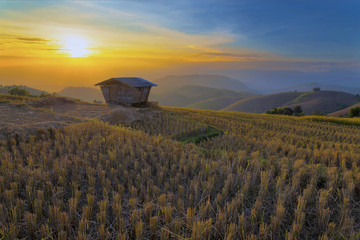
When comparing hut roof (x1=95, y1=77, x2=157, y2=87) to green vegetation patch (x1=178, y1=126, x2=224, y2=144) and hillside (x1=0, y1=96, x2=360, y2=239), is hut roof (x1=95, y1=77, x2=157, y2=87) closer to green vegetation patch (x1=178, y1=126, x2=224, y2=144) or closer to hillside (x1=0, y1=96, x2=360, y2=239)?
green vegetation patch (x1=178, y1=126, x2=224, y2=144)

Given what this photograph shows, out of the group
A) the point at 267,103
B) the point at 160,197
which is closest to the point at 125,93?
the point at 160,197

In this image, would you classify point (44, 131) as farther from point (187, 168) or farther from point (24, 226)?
point (187, 168)

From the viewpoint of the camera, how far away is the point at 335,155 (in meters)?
7.73

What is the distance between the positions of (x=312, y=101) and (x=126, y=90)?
16862cm

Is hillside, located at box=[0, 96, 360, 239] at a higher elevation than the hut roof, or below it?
below

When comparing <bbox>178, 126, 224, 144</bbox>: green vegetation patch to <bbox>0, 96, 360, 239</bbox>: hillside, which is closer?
<bbox>0, 96, 360, 239</bbox>: hillside

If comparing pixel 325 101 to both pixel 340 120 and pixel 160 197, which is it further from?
pixel 160 197

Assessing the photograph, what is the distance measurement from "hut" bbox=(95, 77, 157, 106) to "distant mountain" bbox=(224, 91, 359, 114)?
421ft

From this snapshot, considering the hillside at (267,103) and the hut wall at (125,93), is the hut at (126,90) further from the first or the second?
the hillside at (267,103)

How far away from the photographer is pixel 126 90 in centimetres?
2253

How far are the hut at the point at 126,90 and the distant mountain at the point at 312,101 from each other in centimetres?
12823

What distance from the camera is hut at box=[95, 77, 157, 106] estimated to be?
73.0 ft

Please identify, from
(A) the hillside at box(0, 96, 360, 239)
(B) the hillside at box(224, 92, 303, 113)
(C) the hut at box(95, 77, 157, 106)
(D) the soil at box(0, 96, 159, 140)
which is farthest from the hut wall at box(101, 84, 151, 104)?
(B) the hillside at box(224, 92, 303, 113)

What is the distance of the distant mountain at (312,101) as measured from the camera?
5452 inches
